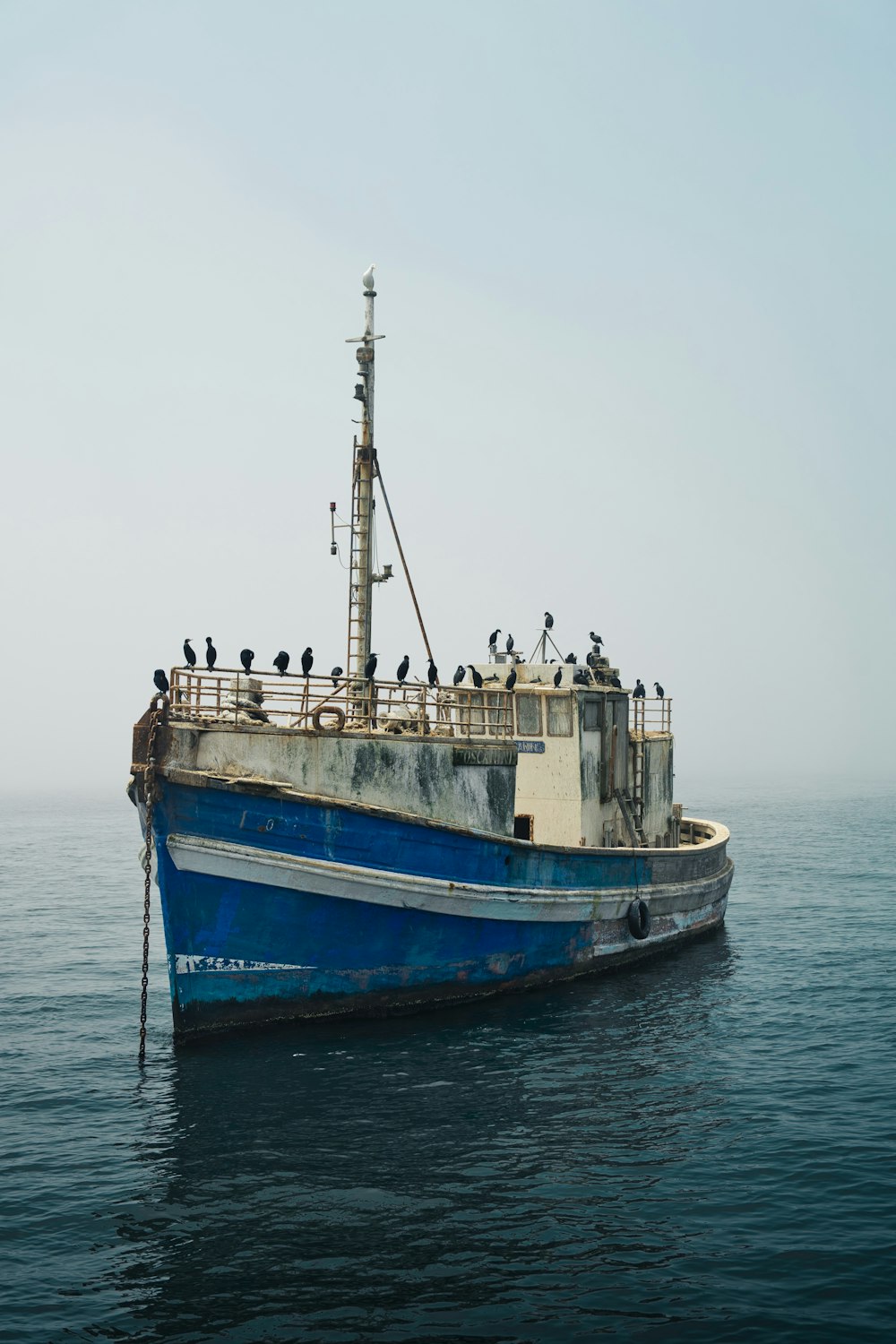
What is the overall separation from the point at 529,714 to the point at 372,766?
256 inches

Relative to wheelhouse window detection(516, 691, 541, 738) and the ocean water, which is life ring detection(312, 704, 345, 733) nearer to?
the ocean water

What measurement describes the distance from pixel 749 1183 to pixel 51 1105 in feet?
30.1

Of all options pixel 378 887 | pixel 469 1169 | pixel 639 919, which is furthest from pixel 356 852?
pixel 639 919

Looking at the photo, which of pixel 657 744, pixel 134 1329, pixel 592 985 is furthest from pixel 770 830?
pixel 134 1329

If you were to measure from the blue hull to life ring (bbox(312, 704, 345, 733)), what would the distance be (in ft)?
4.07

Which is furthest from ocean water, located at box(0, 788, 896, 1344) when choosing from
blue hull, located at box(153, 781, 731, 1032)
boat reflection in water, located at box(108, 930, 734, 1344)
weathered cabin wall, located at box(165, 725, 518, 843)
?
weathered cabin wall, located at box(165, 725, 518, 843)

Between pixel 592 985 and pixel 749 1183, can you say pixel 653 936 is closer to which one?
pixel 592 985

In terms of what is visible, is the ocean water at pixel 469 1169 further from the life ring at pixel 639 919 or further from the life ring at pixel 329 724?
the life ring at pixel 329 724

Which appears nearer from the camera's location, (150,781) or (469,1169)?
(469,1169)

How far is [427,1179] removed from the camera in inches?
487

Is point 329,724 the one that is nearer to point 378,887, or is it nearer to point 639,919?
point 378,887

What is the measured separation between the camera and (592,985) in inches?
847

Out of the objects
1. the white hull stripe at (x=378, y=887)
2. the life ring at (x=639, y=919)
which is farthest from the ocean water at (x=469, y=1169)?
the white hull stripe at (x=378, y=887)

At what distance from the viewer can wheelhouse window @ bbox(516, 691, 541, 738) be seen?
76.2 ft
